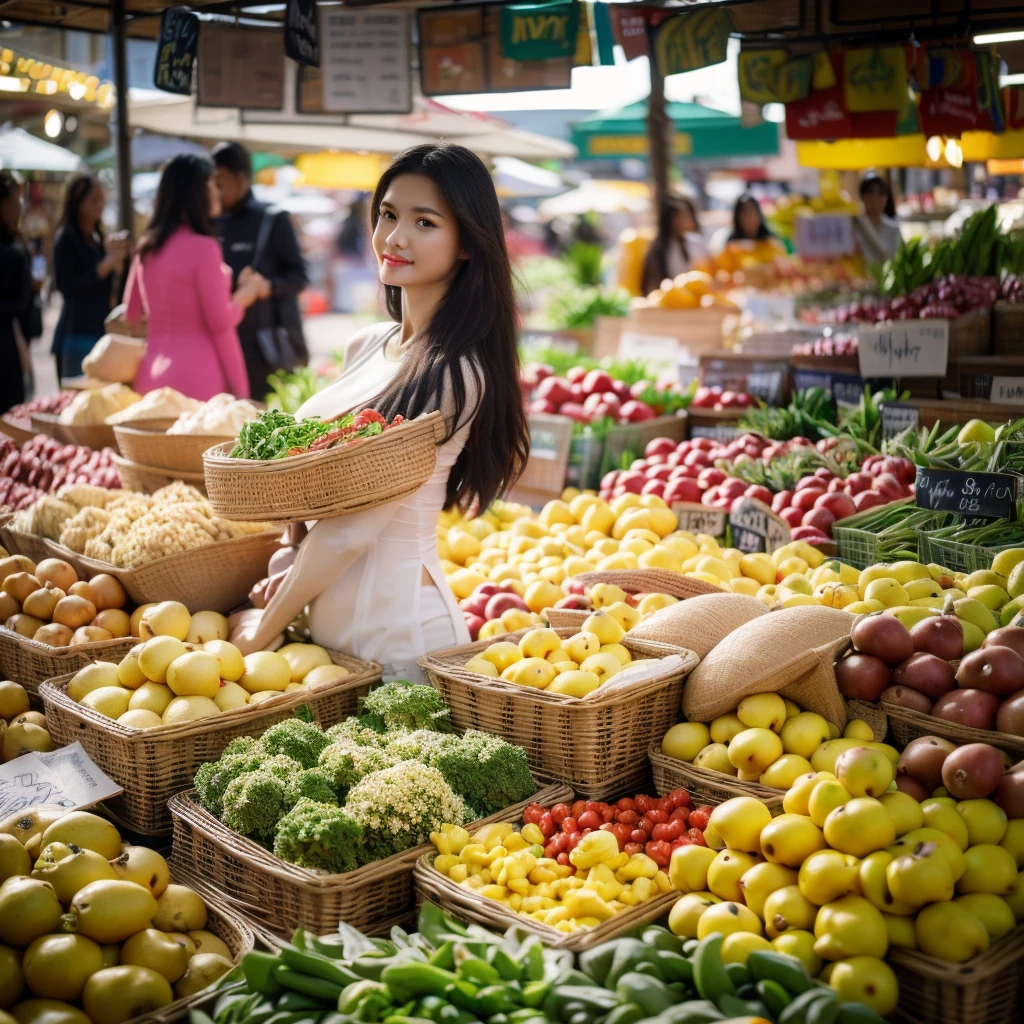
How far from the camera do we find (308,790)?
253 centimetres

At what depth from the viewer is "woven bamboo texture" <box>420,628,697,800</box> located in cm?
273

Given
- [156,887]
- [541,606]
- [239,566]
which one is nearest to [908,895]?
[156,887]

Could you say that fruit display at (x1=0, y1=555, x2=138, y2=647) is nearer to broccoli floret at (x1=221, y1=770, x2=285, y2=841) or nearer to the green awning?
broccoli floret at (x1=221, y1=770, x2=285, y2=841)

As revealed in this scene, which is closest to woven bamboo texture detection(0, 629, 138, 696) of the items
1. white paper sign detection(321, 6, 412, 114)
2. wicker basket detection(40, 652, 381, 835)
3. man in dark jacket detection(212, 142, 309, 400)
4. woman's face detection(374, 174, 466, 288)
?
wicker basket detection(40, 652, 381, 835)

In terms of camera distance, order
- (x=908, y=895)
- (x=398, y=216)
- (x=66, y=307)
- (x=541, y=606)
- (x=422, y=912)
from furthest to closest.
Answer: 1. (x=66, y=307)
2. (x=541, y=606)
3. (x=398, y=216)
4. (x=422, y=912)
5. (x=908, y=895)

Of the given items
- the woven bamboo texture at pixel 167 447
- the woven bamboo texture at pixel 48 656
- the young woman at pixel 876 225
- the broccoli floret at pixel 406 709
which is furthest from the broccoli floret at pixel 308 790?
the young woman at pixel 876 225

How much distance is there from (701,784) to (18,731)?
6.53ft

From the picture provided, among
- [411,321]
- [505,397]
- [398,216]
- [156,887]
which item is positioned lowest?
[156,887]

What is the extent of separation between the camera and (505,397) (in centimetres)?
322

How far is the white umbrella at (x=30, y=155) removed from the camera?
422 inches

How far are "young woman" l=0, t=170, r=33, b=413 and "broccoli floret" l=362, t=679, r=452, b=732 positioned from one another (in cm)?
572

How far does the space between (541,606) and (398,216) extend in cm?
136

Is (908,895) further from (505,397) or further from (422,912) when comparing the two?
(505,397)

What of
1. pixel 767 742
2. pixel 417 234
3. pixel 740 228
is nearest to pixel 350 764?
pixel 767 742
